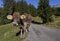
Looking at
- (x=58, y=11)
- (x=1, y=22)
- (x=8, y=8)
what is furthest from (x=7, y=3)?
(x=58, y=11)

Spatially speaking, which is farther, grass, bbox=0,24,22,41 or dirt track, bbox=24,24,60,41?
grass, bbox=0,24,22,41

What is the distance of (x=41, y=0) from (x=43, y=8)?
9.65 ft

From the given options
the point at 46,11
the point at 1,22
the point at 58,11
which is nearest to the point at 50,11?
the point at 46,11

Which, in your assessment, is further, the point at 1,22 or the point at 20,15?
the point at 1,22

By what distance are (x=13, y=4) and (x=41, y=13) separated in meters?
10.3

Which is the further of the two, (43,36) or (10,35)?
(10,35)

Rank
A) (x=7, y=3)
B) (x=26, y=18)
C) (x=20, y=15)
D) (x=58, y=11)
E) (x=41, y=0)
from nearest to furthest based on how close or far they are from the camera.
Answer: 1. (x=20, y=15)
2. (x=26, y=18)
3. (x=7, y=3)
4. (x=41, y=0)
5. (x=58, y=11)

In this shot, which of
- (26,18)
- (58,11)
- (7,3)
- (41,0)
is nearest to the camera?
(26,18)

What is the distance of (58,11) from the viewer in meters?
110

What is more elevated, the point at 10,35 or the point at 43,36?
the point at 43,36

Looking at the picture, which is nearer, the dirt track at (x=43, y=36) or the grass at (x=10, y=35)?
the dirt track at (x=43, y=36)

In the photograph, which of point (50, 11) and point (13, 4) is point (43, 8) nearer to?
point (50, 11)

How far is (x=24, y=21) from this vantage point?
1459 cm

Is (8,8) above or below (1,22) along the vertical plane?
above
